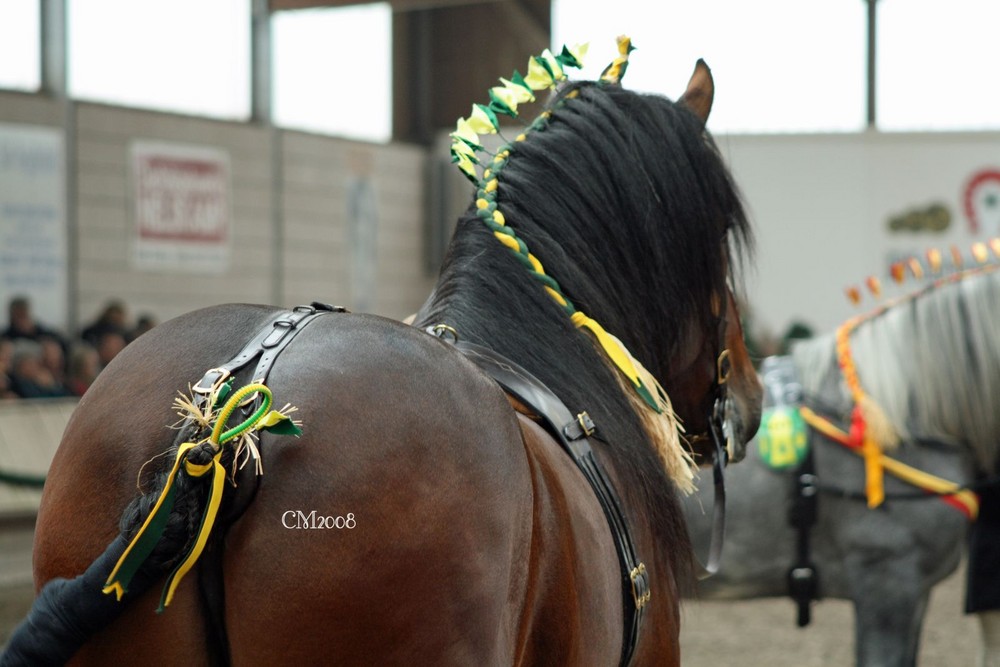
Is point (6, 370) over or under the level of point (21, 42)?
under

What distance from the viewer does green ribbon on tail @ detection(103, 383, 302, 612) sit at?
1166 mm

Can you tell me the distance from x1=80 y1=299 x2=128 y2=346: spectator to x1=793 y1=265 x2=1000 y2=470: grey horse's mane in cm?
763

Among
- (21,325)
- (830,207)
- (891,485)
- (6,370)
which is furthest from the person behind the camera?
(830,207)

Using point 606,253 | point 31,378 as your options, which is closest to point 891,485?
point 606,253

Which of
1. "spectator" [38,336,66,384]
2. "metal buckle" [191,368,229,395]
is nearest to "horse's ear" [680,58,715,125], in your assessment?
"metal buckle" [191,368,229,395]

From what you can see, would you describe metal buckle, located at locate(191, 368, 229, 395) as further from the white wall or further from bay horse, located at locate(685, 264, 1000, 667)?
the white wall

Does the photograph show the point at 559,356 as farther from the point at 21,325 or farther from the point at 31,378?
the point at 21,325

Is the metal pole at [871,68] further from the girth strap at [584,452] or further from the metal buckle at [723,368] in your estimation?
the girth strap at [584,452]

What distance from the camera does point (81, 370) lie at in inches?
345

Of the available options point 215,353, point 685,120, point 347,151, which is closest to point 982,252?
point 685,120

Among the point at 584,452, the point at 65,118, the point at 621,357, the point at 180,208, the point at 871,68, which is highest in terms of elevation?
the point at 871,68

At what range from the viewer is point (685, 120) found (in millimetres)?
2055

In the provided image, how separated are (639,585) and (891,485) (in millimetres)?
2319

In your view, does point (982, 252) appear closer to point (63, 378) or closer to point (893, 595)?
point (893, 595)
